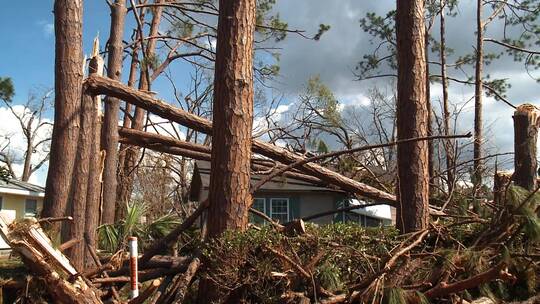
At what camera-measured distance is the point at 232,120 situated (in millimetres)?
7016

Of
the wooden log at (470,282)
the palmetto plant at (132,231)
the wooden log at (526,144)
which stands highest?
the wooden log at (526,144)

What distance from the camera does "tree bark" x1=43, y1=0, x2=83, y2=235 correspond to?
8.36 meters

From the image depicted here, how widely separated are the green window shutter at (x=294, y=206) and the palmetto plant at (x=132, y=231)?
33.4 feet

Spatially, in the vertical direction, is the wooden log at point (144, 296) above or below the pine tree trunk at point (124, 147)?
below

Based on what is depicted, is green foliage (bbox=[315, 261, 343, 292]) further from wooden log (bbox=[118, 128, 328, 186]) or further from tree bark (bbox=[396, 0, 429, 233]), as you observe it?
wooden log (bbox=[118, 128, 328, 186])

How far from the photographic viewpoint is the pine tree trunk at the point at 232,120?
6.79m

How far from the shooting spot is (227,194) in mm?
6812

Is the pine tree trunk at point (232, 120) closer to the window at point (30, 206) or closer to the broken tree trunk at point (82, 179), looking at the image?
the broken tree trunk at point (82, 179)

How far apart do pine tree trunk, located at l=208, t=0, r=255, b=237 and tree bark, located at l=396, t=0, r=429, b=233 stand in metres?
2.01

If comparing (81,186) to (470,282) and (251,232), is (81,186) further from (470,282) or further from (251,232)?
(470,282)

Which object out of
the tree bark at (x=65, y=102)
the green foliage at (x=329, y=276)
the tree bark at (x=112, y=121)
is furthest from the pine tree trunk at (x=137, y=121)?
the green foliage at (x=329, y=276)

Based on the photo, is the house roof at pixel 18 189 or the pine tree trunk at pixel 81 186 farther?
the house roof at pixel 18 189

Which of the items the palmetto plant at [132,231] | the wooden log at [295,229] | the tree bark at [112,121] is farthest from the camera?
the tree bark at [112,121]

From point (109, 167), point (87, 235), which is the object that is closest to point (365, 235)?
point (87, 235)
